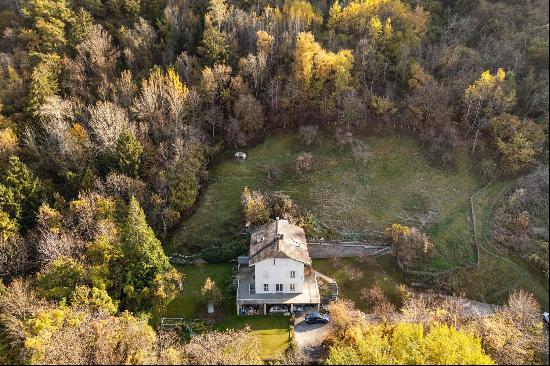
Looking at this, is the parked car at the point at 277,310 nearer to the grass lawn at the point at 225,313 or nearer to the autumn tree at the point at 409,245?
the grass lawn at the point at 225,313

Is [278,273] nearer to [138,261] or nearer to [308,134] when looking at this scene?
[138,261]

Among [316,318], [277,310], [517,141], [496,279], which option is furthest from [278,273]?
[517,141]

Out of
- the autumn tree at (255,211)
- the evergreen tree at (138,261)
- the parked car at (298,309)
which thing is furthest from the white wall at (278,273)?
the evergreen tree at (138,261)

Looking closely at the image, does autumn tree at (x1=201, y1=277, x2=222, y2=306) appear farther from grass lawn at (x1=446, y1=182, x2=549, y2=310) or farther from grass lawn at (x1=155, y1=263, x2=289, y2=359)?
grass lawn at (x1=446, y1=182, x2=549, y2=310)

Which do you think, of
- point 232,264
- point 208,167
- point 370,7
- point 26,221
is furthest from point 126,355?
point 370,7

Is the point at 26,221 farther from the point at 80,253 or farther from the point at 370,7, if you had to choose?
the point at 370,7

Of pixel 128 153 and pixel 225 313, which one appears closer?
pixel 225 313

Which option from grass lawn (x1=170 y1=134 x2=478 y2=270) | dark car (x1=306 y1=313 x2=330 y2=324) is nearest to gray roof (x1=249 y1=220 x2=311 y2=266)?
dark car (x1=306 y1=313 x2=330 y2=324)
